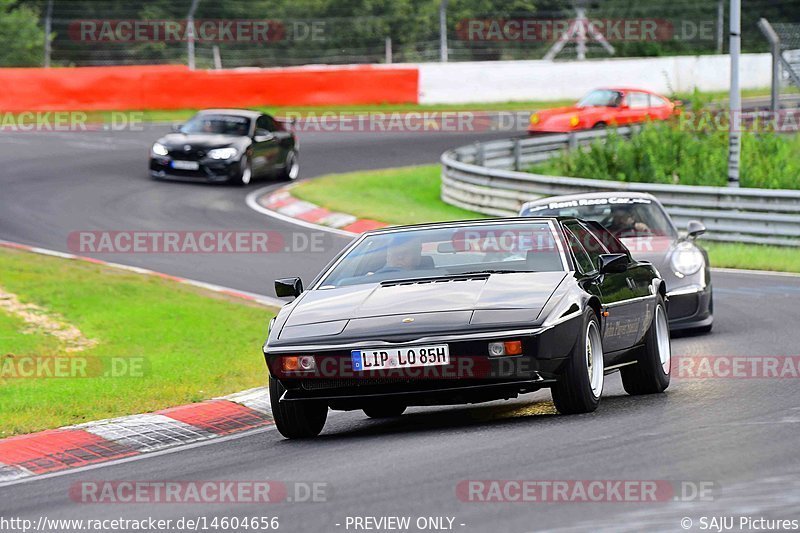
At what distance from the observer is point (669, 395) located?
31.2 feet

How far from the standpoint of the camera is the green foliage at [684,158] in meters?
26.1

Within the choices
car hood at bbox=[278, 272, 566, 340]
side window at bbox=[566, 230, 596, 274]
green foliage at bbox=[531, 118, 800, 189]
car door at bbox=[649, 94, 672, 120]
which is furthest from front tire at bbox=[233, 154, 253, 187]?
car hood at bbox=[278, 272, 566, 340]

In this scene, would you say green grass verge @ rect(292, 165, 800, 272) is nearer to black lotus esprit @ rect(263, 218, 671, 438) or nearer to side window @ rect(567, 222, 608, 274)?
side window @ rect(567, 222, 608, 274)

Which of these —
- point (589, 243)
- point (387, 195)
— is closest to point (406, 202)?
point (387, 195)

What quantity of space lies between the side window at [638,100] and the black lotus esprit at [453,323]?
25.5m

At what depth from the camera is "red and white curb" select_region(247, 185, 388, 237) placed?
23.2 meters

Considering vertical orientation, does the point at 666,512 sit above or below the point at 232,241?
above

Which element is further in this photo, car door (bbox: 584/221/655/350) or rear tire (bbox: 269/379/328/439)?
car door (bbox: 584/221/655/350)

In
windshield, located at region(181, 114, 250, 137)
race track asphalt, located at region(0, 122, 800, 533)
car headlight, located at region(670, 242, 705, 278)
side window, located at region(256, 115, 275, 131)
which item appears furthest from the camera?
side window, located at region(256, 115, 275, 131)

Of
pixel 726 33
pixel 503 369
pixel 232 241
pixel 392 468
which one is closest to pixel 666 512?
pixel 392 468

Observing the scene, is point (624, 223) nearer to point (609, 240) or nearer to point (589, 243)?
point (609, 240)

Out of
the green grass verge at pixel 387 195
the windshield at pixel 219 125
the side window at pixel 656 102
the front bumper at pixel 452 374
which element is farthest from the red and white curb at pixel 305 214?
the front bumper at pixel 452 374

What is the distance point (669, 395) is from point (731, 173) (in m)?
14.9

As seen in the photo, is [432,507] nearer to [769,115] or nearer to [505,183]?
[505,183]
